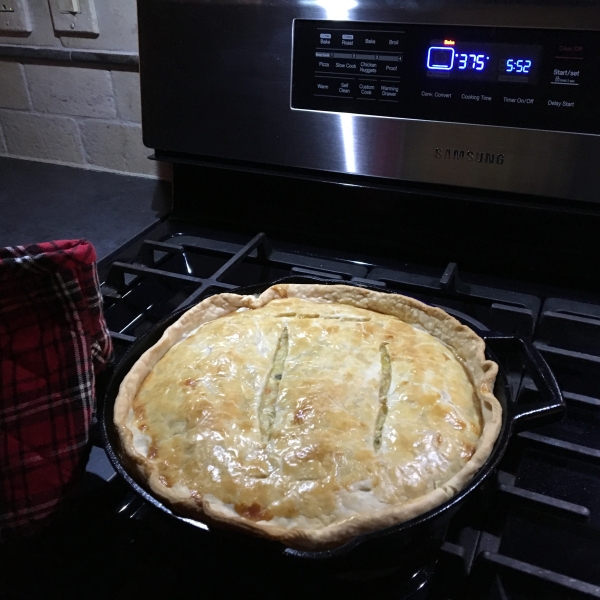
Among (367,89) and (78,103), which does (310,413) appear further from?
(78,103)

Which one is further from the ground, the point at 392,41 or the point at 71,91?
the point at 392,41

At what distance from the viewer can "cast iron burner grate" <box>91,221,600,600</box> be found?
0.52 metres

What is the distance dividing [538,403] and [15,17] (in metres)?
1.42

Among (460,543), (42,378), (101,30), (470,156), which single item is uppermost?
(101,30)

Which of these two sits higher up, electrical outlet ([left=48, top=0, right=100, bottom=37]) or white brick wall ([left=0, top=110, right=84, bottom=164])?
electrical outlet ([left=48, top=0, right=100, bottom=37])

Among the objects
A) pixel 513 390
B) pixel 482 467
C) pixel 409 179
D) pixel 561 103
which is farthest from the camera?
pixel 409 179

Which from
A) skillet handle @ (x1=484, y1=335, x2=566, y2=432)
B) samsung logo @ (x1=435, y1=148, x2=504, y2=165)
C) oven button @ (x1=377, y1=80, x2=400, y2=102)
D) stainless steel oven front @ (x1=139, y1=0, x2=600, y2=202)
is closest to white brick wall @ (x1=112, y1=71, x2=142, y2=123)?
stainless steel oven front @ (x1=139, y1=0, x2=600, y2=202)

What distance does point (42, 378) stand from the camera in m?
0.57

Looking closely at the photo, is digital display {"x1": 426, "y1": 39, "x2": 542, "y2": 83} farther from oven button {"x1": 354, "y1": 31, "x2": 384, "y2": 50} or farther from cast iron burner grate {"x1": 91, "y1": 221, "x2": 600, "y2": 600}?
cast iron burner grate {"x1": 91, "y1": 221, "x2": 600, "y2": 600}

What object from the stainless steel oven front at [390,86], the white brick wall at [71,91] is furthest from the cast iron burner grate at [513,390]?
the white brick wall at [71,91]

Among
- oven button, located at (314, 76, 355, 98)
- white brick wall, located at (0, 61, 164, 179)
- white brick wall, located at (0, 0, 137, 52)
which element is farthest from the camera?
white brick wall, located at (0, 61, 164, 179)

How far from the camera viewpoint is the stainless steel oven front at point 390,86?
0.82m

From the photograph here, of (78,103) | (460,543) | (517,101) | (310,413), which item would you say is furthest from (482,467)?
(78,103)

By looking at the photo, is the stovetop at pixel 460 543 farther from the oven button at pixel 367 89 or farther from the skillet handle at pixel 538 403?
the oven button at pixel 367 89
